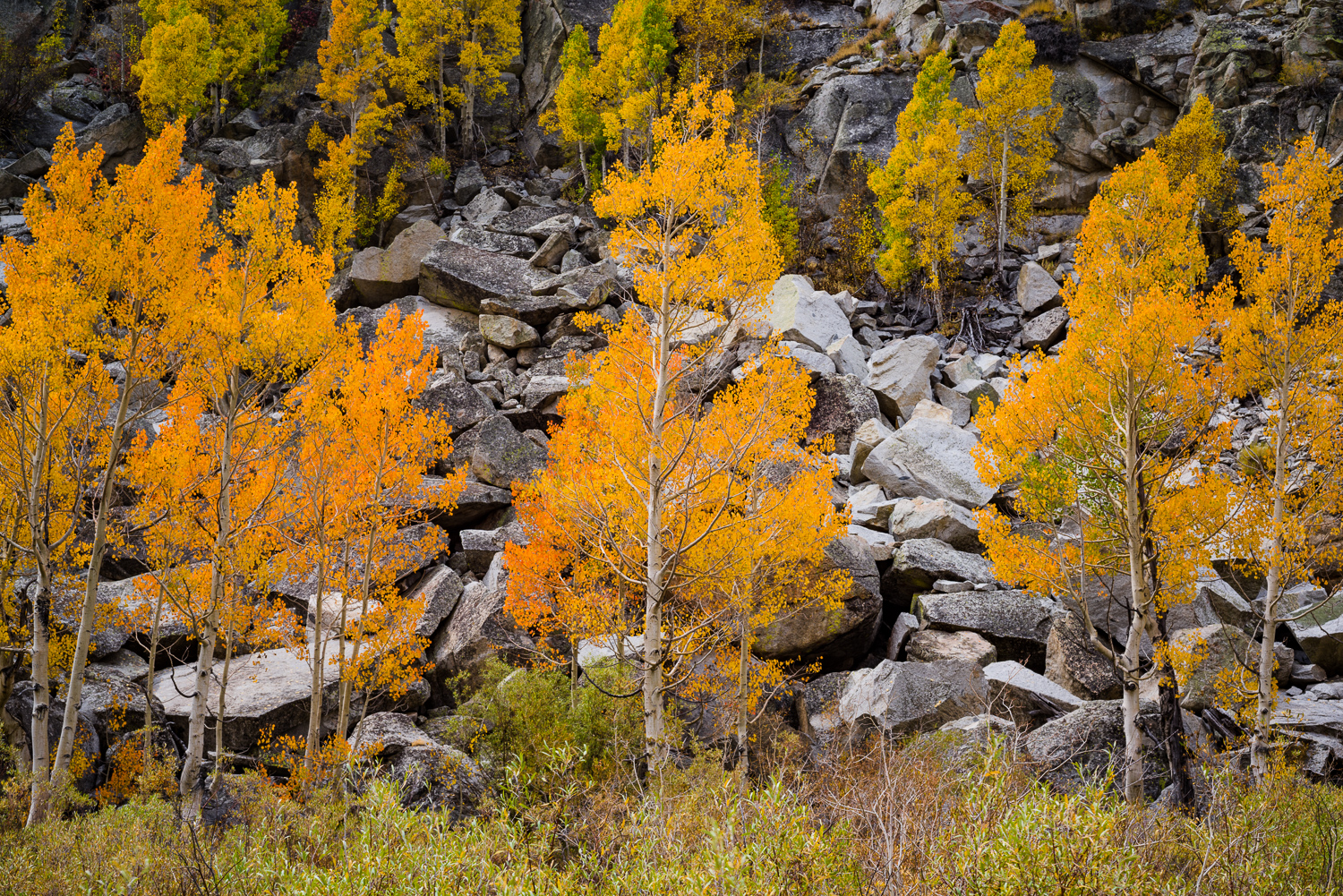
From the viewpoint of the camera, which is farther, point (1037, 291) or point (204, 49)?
point (204, 49)

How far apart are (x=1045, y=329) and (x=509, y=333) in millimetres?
21555

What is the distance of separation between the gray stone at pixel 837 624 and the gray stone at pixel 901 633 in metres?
0.47

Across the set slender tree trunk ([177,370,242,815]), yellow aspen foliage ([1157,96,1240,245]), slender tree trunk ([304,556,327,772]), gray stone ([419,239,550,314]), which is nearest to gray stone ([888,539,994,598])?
slender tree trunk ([304,556,327,772])

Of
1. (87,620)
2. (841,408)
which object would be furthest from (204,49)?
(87,620)

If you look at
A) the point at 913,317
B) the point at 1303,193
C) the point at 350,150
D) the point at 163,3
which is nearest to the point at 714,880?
the point at 1303,193

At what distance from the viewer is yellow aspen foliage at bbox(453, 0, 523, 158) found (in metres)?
43.5

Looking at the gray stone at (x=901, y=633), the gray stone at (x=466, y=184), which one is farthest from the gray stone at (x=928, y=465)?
the gray stone at (x=466, y=184)

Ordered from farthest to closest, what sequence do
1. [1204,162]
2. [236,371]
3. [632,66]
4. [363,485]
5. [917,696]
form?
[632,66] < [1204,162] < [363,485] < [917,696] < [236,371]

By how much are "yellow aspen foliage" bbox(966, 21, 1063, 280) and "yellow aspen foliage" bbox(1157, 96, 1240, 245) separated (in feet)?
16.8

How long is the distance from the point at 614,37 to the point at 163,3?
2502cm

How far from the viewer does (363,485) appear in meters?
15.0

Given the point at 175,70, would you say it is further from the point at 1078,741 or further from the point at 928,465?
the point at 1078,741

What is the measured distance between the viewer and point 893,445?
76.4 ft

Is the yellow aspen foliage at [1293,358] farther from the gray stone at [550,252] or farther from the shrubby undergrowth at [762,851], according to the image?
the gray stone at [550,252]
